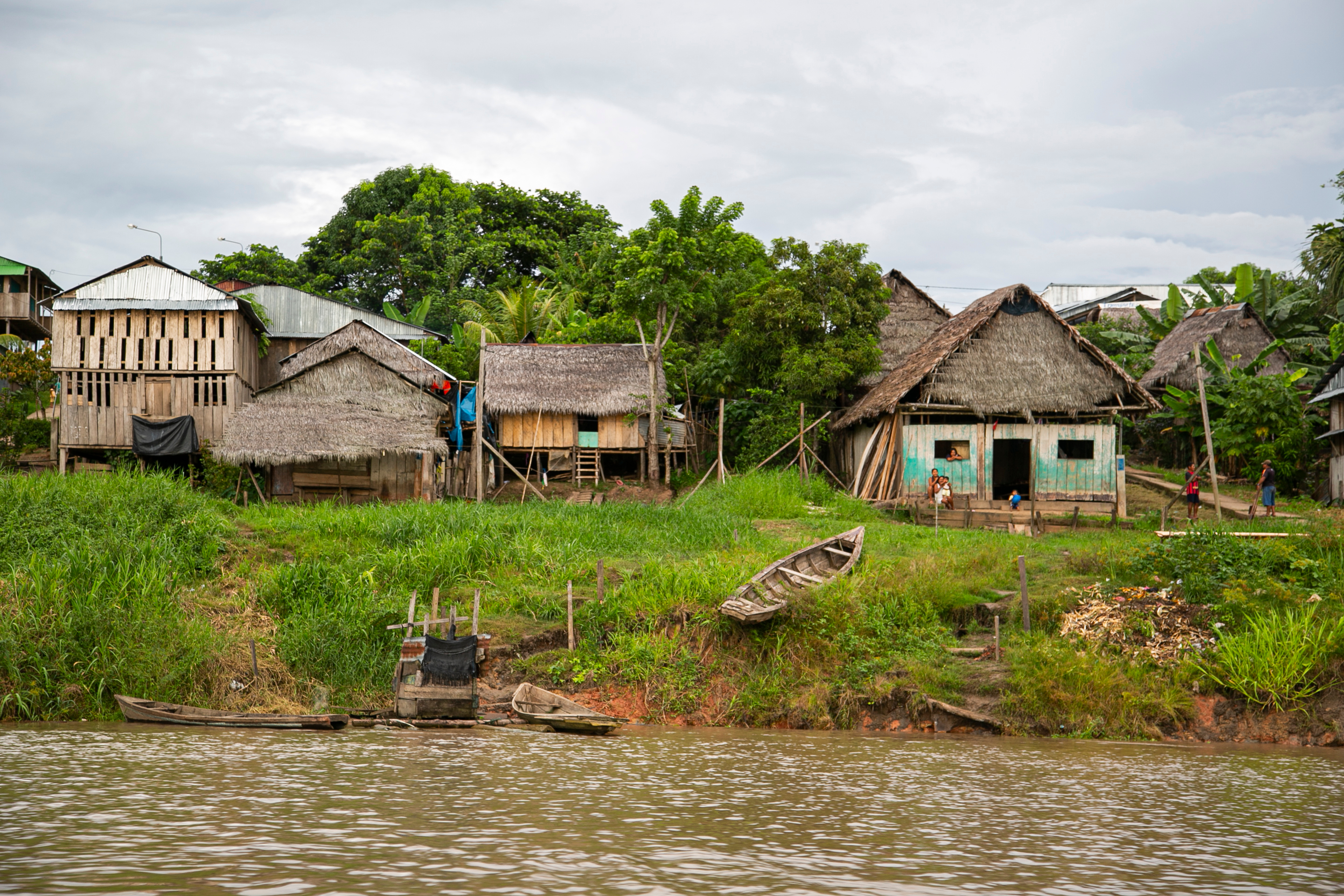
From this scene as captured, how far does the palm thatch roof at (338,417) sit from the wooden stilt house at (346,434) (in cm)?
2

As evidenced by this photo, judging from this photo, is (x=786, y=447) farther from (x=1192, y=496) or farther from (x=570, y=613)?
(x=570, y=613)

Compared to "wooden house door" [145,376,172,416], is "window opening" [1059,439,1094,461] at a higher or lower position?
lower

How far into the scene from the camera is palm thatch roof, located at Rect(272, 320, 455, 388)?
79.5 ft

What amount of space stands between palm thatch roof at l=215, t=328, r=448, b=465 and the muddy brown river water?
10.6 metres

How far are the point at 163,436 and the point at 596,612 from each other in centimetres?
1369

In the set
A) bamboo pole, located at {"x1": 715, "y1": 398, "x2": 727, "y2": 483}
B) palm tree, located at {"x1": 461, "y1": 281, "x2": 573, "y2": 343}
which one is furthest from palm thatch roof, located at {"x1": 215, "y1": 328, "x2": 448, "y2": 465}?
palm tree, located at {"x1": 461, "y1": 281, "x2": 573, "y2": 343}

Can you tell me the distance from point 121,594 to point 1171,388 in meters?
22.8

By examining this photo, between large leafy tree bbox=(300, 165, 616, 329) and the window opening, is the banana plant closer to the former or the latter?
large leafy tree bbox=(300, 165, 616, 329)

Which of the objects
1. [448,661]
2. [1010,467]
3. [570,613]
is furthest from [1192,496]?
[448,661]

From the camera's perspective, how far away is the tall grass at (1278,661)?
1092cm

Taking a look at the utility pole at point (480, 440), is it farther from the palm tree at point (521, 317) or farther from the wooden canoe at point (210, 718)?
the wooden canoe at point (210, 718)

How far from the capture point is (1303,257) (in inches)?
1053

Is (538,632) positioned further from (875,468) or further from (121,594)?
(875,468)

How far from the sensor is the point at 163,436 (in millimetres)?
22141
